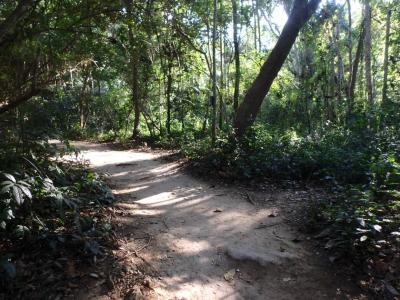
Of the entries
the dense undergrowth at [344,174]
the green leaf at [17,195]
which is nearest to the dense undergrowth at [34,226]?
the green leaf at [17,195]

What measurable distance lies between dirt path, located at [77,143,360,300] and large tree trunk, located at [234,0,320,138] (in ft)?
8.96

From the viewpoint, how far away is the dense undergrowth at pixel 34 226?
11.0 feet

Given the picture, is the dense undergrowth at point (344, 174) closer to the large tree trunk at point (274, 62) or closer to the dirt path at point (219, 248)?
the dirt path at point (219, 248)

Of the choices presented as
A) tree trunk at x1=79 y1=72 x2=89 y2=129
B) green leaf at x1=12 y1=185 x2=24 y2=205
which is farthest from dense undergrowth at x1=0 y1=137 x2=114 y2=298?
tree trunk at x1=79 y1=72 x2=89 y2=129

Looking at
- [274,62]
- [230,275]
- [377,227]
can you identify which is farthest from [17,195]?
[274,62]

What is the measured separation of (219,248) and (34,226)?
7.66 feet

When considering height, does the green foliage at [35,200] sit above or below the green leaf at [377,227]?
above

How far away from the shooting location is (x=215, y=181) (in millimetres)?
7938

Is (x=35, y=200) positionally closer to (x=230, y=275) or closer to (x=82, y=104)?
(x=230, y=275)

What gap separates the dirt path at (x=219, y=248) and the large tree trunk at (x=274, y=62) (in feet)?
8.96

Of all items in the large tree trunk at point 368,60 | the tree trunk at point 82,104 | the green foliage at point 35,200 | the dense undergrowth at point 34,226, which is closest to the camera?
the dense undergrowth at point 34,226

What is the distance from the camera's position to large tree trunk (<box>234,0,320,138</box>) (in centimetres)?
884

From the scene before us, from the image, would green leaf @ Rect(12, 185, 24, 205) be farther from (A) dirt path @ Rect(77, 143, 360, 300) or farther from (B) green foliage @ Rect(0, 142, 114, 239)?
(A) dirt path @ Rect(77, 143, 360, 300)

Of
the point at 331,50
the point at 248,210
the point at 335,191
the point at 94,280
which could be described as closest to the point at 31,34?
the point at 94,280
